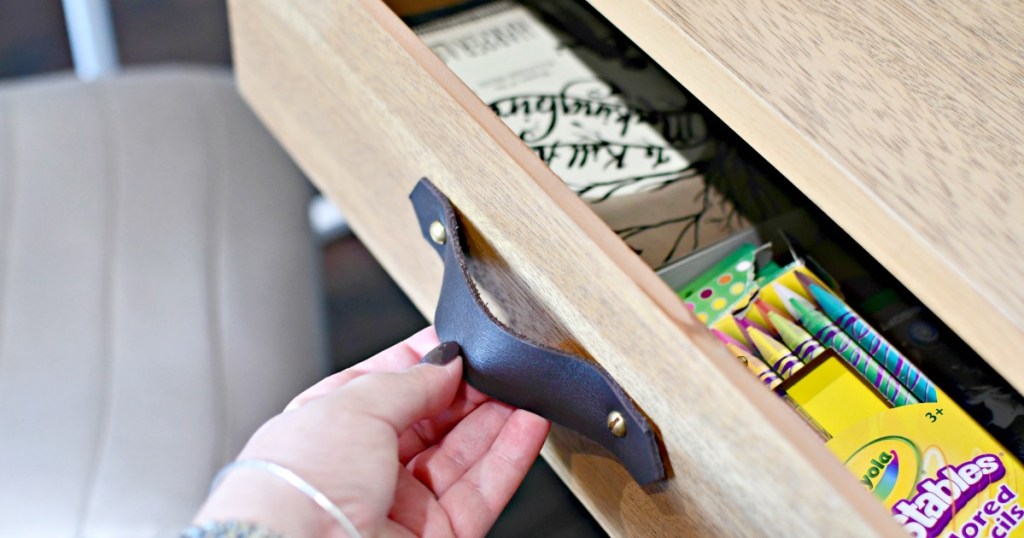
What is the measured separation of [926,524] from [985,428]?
0.32ft

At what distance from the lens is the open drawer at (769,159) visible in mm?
328

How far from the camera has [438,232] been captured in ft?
1.53

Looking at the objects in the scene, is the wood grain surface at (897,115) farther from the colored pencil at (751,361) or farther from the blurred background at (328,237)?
the blurred background at (328,237)

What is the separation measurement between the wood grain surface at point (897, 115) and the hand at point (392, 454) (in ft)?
0.58

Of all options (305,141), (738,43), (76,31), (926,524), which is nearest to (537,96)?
(305,141)

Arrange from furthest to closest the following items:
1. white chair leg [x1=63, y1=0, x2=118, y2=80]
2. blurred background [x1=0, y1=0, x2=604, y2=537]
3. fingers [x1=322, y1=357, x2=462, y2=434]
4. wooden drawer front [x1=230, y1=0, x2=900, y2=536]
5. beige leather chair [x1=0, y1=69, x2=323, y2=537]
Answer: blurred background [x1=0, y1=0, x2=604, y2=537]
white chair leg [x1=63, y1=0, x2=118, y2=80]
beige leather chair [x1=0, y1=69, x2=323, y2=537]
fingers [x1=322, y1=357, x2=462, y2=434]
wooden drawer front [x1=230, y1=0, x2=900, y2=536]

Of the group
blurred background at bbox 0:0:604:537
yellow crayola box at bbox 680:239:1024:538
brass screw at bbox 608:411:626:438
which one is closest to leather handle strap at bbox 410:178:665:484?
brass screw at bbox 608:411:626:438

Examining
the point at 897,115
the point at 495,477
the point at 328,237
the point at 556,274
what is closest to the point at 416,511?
the point at 495,477

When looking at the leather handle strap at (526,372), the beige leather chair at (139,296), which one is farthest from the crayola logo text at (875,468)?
the beige leather chair at (139,296)

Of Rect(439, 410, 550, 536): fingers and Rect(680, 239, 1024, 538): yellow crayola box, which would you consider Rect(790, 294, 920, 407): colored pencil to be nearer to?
Rect(680, 239, 1024, 538): yellow crayola box

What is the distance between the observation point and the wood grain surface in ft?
1.10

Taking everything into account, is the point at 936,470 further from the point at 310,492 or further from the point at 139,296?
the point at 139,296

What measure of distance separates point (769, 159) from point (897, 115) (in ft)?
0.16

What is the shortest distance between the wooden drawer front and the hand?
0.13ft
